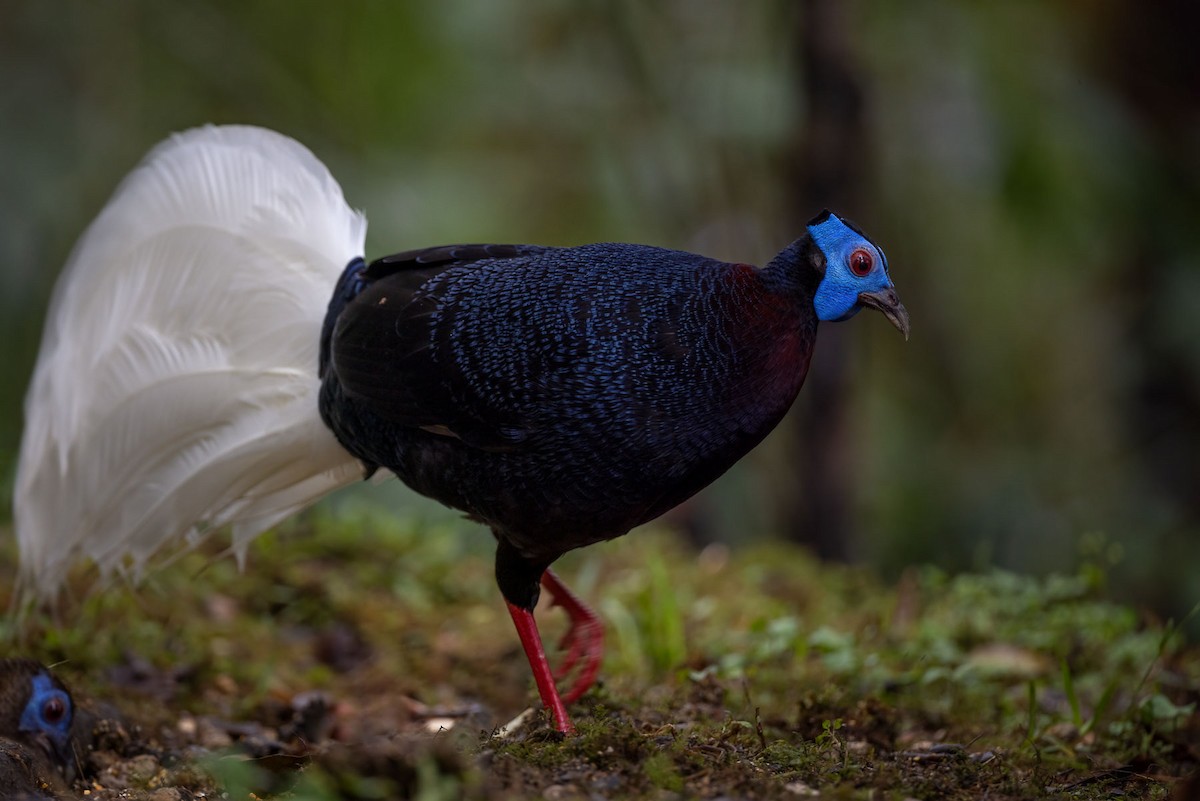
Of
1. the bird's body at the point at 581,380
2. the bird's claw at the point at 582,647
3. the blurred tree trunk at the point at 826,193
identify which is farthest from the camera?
the blurred tree trunk at the point at 826,193

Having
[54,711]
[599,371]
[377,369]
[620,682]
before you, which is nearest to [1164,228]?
[620,682]

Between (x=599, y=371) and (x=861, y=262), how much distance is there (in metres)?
0.77

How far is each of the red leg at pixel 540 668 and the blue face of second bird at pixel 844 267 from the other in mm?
1335

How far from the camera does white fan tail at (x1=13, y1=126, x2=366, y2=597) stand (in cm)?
433

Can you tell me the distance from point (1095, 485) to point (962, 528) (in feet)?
3.32

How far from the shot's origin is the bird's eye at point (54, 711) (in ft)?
11.4

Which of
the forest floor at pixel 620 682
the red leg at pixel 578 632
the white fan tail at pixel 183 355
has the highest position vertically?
the white fan tail at pixel 183 355

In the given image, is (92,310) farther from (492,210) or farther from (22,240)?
(492,210)

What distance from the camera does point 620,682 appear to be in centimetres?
436

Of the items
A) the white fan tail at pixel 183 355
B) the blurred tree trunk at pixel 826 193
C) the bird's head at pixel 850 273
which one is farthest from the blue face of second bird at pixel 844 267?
the blurred tree trunk at pixel 826 193

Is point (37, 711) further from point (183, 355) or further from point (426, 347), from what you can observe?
point (426, 347)

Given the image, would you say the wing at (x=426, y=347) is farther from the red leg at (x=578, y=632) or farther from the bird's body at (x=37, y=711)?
the bird's body at (x=37, y=711)

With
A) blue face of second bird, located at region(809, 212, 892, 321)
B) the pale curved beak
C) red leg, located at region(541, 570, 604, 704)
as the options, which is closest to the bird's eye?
red leg, located at region(541, 570, 604, 704)

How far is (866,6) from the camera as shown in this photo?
8.52 metres
